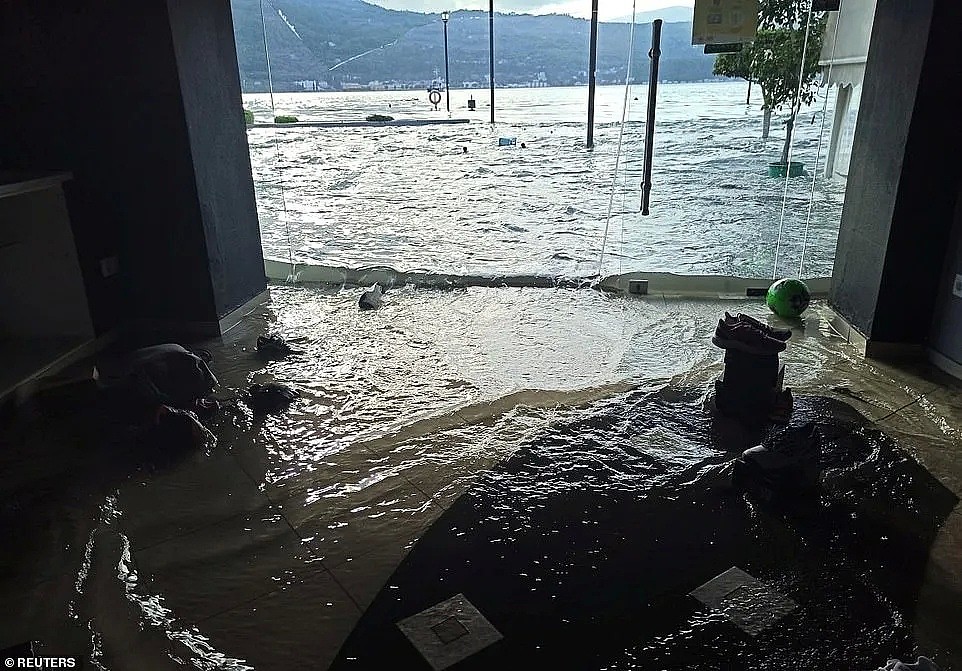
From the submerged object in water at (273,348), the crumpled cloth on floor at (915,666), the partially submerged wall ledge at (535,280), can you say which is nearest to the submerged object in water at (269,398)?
the submerged object in water at (273,348)

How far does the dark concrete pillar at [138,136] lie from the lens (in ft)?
10.5

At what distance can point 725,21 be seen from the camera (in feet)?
11.7

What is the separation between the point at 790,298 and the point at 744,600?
2.42m

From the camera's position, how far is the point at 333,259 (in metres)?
5.09

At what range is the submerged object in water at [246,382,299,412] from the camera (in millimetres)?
2834

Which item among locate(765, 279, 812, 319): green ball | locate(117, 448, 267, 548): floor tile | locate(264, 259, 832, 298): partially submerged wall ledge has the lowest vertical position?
locate(117, 448, 267, 548): floor tile

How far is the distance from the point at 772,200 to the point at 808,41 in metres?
1.05

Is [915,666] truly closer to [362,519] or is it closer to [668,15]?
[362,519]

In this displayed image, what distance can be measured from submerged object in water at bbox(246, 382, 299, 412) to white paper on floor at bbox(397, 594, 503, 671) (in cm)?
143

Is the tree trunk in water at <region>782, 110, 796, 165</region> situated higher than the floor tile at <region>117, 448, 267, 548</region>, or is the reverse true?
the tree trunk in water at <region>782, 110, 796, 165</region>

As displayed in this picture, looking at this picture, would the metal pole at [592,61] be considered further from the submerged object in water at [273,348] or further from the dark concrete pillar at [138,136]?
Result: the submerged object in water at [273,348]

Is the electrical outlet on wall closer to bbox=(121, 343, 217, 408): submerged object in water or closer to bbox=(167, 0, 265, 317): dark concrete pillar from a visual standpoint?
bbox=(167, 0, 265, 317): dark concrete pillar

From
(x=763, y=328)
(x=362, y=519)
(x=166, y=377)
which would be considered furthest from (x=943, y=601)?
(x=166, y=377)

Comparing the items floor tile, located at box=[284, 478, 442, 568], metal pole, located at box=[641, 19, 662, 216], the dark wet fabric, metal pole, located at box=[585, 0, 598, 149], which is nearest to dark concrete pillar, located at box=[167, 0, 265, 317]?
floor tile, located at box=[284, 478, 442, 568]
